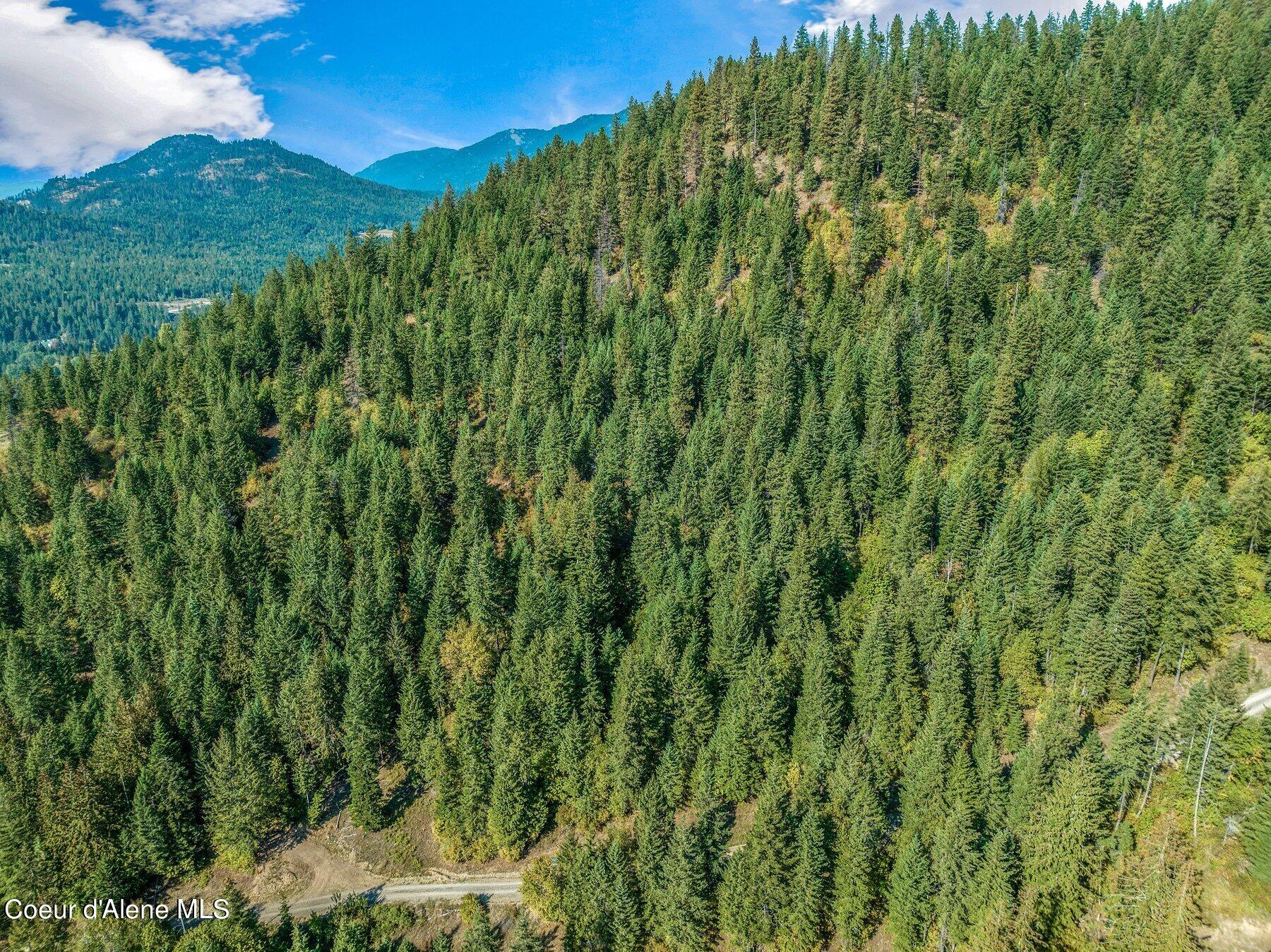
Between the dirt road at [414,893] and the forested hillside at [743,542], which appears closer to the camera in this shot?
the forested hillside at [743,542]

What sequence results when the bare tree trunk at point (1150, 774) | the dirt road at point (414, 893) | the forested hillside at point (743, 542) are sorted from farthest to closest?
the dirt road at point (414, 893)
the forested hillside at point (743, 542)
the bare tree trunk at point (1150, 774)

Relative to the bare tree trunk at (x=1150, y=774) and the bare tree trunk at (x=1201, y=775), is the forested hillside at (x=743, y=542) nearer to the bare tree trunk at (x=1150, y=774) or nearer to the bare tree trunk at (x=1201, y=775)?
the bare tree trunk at (x=1201, y=775)

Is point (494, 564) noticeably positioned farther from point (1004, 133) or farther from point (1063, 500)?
point (1004, 133)

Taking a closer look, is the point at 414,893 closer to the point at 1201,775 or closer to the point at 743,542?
the point at 743,542

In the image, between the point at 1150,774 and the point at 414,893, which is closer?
the point at 1150,774

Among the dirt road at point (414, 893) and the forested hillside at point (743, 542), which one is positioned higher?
the forested hillside at point (743, 542)

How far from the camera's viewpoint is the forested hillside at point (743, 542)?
5403cm

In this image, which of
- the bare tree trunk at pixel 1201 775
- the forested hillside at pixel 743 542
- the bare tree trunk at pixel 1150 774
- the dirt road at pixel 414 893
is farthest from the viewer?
the dirt road at pixel 414 893

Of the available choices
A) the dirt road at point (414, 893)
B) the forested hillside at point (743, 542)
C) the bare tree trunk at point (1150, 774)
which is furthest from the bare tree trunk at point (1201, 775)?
the dirt road at point (414, 893)

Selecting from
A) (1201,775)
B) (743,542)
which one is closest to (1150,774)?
(1201,775)

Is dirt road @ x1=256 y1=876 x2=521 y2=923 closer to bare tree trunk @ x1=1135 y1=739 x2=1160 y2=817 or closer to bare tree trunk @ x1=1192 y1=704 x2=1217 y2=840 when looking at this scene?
bare tree trunk @ x1=1135 y1=739 x2=1160 y2=817

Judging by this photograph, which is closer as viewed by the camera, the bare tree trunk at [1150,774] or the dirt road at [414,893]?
the bare tree trunk at [1150,774]

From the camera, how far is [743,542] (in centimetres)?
8069

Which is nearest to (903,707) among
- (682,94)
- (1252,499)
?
(1252,499)
